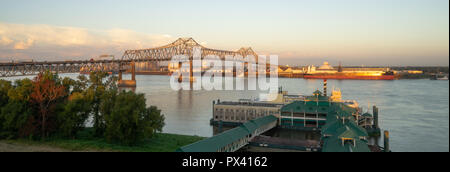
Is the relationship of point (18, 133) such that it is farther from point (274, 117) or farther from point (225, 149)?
point (274, 117)

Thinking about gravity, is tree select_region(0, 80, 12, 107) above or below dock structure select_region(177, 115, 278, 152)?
above

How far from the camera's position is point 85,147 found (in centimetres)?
992

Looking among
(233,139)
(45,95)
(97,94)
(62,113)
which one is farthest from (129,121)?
(233,139)

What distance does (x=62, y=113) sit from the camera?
10.7 meters

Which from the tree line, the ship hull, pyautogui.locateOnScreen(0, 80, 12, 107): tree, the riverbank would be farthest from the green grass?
the ship hull

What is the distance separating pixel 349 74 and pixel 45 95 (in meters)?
75.6

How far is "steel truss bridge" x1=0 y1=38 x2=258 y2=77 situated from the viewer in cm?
3777

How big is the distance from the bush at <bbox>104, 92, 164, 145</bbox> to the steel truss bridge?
25.4 meters

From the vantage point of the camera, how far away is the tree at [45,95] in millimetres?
10578

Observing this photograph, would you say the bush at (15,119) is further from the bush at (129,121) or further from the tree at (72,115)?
the bush at (129,121)

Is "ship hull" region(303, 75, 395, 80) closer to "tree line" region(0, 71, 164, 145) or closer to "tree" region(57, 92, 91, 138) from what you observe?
"tree line" region(0, 71, 164, 145)

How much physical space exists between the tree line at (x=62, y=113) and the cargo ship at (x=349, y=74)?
2754 inches
